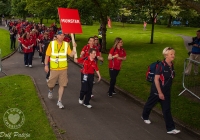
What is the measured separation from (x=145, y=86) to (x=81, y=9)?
12.4m

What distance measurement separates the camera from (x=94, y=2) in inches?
720

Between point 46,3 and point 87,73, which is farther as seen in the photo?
point 46,3

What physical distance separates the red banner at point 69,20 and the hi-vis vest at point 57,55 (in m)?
0.83

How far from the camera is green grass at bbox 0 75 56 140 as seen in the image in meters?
6.27

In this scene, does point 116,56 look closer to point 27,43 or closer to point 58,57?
point 58,57

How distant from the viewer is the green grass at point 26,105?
6.27 metres

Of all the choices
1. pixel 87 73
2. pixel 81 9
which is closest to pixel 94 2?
pixel 81 9

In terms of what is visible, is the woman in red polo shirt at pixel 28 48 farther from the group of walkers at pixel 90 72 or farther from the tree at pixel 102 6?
the group of walkers at pixel 90 72

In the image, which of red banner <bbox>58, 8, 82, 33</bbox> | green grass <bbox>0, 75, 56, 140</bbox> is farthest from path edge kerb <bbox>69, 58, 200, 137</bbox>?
green grass <bbox>0, 75, 56, 140</bbox>

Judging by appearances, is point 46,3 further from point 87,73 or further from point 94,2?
point 87,73

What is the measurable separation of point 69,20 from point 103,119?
3374 mm

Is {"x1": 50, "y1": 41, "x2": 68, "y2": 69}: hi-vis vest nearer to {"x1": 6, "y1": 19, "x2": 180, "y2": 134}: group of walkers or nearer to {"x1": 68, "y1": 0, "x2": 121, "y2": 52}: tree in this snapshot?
{"x1": 6, "y1": 19, "x2": 180, "y2": 134}: group of walkers

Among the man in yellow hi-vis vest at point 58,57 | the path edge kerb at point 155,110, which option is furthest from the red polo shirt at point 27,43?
the man in yellow hi-vis vest at point 58,57

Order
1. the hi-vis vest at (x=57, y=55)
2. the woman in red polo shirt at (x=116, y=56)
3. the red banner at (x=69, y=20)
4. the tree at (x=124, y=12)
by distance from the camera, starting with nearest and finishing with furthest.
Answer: the hi-vis vest at (x=57, y=55) → the red banner at (x=69, y=20) → the woman in red polo shirt at (x=116, y=56) → the tree at (x=124, y=12)
